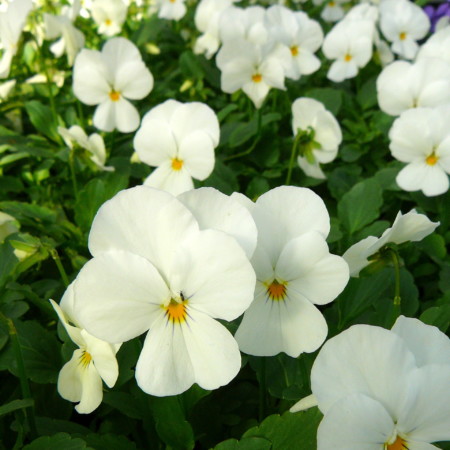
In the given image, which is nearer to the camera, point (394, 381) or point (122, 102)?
point (394, 381)

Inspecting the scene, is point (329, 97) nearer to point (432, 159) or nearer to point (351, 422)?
point (432, 159)

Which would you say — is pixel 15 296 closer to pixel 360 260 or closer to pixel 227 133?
pixel 360 260

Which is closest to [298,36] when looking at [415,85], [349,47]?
[349,47]

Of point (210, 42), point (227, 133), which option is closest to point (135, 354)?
point (227, 133)

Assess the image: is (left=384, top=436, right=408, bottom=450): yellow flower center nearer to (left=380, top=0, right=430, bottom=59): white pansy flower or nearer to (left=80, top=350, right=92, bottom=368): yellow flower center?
(left=80, top=350, right=92, bottom=368): yellow flower center

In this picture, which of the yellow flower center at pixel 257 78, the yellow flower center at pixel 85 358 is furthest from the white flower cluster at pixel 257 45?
the yellow flower center at pixel 85 358

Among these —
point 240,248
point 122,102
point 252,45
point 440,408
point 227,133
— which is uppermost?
point 240,248

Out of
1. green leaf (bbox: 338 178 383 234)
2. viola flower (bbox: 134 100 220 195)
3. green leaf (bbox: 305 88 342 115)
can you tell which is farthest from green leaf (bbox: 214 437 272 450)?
green leaf (bbox: 305 88 342 115)
